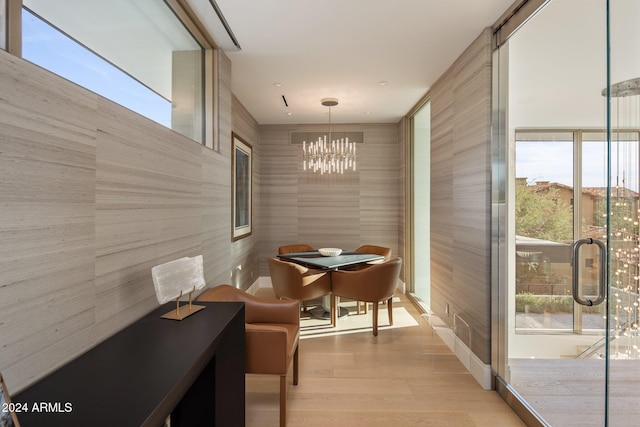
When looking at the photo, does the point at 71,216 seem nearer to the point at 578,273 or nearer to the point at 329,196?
the point at 578,273

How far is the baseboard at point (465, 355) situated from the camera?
2.46m

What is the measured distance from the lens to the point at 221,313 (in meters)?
1.66

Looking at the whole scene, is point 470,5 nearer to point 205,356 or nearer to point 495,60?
point 495,60

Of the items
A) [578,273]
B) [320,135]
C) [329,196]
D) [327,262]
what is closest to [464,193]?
[578,273]

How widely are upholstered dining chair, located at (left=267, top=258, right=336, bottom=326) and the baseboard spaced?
124 cm

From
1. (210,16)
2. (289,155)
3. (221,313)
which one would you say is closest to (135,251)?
(221,313)

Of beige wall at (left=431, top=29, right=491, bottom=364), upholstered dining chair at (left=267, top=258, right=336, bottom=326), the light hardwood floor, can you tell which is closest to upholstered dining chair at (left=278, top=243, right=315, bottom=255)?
upholstered dining chair at (left=267, top=258, right=336, bottom=326)

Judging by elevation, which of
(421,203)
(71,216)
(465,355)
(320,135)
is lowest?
(465,355)

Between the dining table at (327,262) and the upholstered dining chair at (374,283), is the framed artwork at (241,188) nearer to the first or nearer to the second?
the dining table at (327,262)

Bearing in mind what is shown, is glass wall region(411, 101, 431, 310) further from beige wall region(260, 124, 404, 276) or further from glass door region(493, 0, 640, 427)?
glass door region(493, 0, 640, 427)

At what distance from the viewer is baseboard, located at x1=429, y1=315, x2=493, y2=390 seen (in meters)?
2.46

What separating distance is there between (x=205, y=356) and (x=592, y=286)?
1.80 meters

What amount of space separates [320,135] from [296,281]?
113 inches

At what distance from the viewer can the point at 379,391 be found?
242 centimetres
